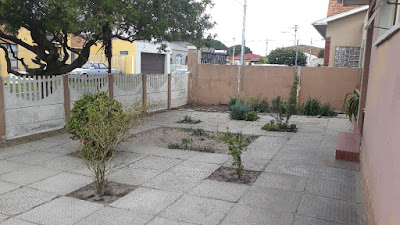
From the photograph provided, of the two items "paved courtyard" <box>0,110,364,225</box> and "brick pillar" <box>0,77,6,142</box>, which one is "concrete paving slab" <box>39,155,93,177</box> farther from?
"brick pillar" <box>0,77,6,142</box>

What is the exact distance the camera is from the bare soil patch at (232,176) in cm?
539

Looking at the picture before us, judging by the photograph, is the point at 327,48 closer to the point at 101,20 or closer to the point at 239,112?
the point at 239,112

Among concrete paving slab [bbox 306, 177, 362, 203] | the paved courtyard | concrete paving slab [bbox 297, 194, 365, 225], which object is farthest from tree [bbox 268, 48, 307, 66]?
concrete paving slab [bbox 297, 194, 365, 225]

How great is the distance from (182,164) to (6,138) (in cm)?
413

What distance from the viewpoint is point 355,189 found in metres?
5.01

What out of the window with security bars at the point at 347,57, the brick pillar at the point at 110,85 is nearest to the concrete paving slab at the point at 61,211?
the brick pillar at the point at 110,85

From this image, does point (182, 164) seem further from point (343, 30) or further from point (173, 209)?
point (343, 30)

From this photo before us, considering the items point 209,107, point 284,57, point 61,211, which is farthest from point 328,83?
point 284,57

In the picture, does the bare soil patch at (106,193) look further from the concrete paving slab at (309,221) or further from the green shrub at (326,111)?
the green shrub at (326,111)

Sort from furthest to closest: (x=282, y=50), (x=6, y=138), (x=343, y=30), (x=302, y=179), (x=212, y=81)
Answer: (x=282, y=50), (x=212, y=81), (x=343, y=30), (x=6, y=138), (x=302, y=179)

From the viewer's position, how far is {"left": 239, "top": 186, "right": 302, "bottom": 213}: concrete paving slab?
170 inches

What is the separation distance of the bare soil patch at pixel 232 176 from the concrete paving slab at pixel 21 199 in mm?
2410

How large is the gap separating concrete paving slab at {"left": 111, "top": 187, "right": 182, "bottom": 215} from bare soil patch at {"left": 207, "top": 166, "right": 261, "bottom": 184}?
955 millimetres

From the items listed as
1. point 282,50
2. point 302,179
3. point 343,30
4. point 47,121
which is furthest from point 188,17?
point 282,50
